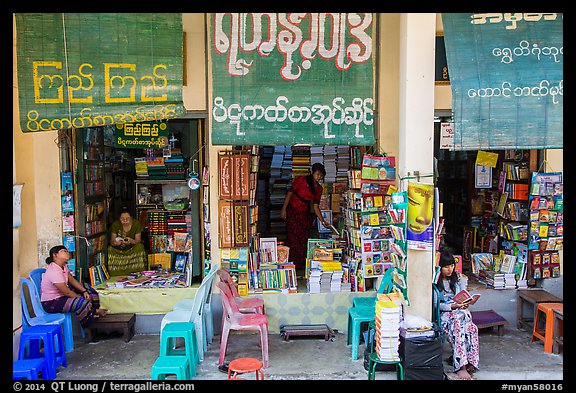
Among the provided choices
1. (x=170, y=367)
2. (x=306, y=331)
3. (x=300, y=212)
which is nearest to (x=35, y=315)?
(x=170, y=367)

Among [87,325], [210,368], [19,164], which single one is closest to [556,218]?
[210,368]

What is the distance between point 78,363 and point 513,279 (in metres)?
5.79

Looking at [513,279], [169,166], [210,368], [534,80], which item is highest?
[534,80]

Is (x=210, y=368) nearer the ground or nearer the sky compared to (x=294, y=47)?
nearer the ground

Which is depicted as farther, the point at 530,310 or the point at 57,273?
the point at 530,310

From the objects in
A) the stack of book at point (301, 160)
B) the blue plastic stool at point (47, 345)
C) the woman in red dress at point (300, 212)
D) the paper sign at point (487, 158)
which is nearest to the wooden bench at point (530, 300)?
the paper sign at point (487, 158)

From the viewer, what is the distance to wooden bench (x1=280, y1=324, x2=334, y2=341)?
6.95 m

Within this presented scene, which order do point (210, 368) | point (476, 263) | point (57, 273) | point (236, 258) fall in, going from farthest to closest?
1. point (476, 263)
2. point (236, 258)
3. point (57, 273)
4. point (210, 368)

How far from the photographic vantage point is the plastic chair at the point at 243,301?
6.82 meters

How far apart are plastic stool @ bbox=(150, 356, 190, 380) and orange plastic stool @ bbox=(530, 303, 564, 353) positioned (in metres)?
4.32

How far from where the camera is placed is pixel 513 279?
25.1 feet

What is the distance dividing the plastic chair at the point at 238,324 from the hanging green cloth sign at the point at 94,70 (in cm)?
226

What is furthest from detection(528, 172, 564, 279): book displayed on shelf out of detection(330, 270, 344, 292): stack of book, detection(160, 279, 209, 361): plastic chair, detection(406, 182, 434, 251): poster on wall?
detection(160, 279, 209, 361): plastic chair

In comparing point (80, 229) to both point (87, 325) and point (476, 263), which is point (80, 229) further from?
point (476, 263)
